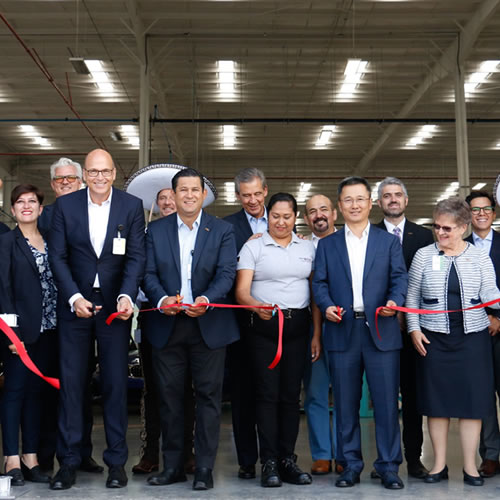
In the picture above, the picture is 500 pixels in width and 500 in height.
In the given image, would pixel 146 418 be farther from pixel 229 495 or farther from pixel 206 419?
pixel 229 495

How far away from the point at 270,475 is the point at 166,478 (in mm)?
561

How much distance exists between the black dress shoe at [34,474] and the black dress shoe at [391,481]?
6.02ft

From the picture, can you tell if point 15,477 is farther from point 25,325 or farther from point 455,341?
point 455,341

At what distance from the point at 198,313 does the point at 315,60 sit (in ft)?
37.4

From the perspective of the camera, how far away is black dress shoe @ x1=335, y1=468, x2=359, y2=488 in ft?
11.4

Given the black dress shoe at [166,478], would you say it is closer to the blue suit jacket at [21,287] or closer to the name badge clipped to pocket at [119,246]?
the blue suit jacket at [21,287]

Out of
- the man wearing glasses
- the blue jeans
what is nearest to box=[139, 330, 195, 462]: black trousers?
the blue jeans

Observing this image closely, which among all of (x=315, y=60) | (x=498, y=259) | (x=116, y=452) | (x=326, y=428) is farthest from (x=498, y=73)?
(x=116, y=452)

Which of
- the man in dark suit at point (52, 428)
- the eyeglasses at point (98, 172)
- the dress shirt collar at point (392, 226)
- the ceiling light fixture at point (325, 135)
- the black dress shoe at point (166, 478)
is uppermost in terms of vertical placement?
the ceiling light fixture at point (325, 135)

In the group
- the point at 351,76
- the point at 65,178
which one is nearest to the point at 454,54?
the point at 351,76

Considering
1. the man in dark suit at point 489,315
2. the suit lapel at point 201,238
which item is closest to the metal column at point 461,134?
the man in dark suit at point 489,315

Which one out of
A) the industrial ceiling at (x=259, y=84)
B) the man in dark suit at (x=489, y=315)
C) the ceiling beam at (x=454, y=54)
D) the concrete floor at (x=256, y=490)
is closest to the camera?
the concrete floor at (x=256, y=490)

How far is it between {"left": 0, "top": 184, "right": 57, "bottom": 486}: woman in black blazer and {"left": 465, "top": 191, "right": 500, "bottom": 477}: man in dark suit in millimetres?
2564

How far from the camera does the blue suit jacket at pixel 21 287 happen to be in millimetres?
3562
